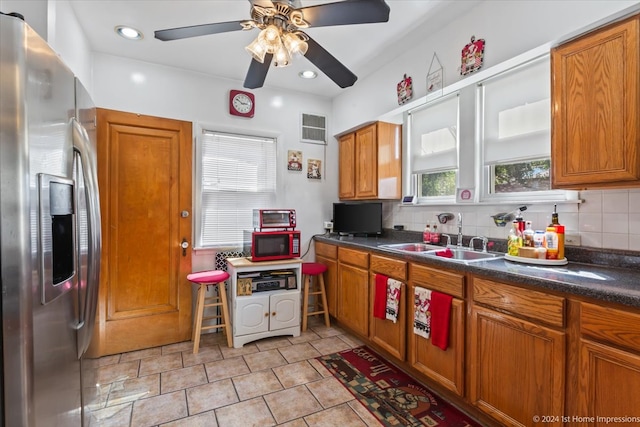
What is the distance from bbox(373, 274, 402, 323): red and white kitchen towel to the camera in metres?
2.33

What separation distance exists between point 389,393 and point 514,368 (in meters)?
0.89

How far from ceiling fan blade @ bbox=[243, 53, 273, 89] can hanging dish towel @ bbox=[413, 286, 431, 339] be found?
6.26ft

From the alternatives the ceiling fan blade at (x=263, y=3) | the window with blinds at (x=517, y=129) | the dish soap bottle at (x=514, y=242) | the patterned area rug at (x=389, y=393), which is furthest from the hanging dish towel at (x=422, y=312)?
the ceiling fan blade at (x=263, y=3)

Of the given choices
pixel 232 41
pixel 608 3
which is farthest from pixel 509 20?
pixel 232 41

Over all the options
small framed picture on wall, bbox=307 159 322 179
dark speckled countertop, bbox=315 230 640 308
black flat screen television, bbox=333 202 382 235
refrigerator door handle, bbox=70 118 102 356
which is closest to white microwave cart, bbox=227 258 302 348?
black flat screen television, bbox=333 202 382 235

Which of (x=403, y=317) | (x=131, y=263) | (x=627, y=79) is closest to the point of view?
(x=627, y=79)

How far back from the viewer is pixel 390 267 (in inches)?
95.3

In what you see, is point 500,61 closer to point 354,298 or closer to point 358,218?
point 358,218

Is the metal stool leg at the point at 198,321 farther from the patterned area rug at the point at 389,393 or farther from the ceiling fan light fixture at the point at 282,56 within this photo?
the ceiling fan light fixture at the point at 282,56

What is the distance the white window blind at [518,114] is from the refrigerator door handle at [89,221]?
8.26 feet

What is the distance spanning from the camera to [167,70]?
3.09 meters

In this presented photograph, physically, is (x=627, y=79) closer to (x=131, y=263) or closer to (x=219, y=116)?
(x=219, y=116)

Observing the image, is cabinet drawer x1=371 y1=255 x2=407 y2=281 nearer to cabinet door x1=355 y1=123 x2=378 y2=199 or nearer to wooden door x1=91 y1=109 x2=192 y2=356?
cabinet door x1=355 y1=123 x2=378 y2=199

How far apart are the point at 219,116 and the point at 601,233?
11.1 ft
